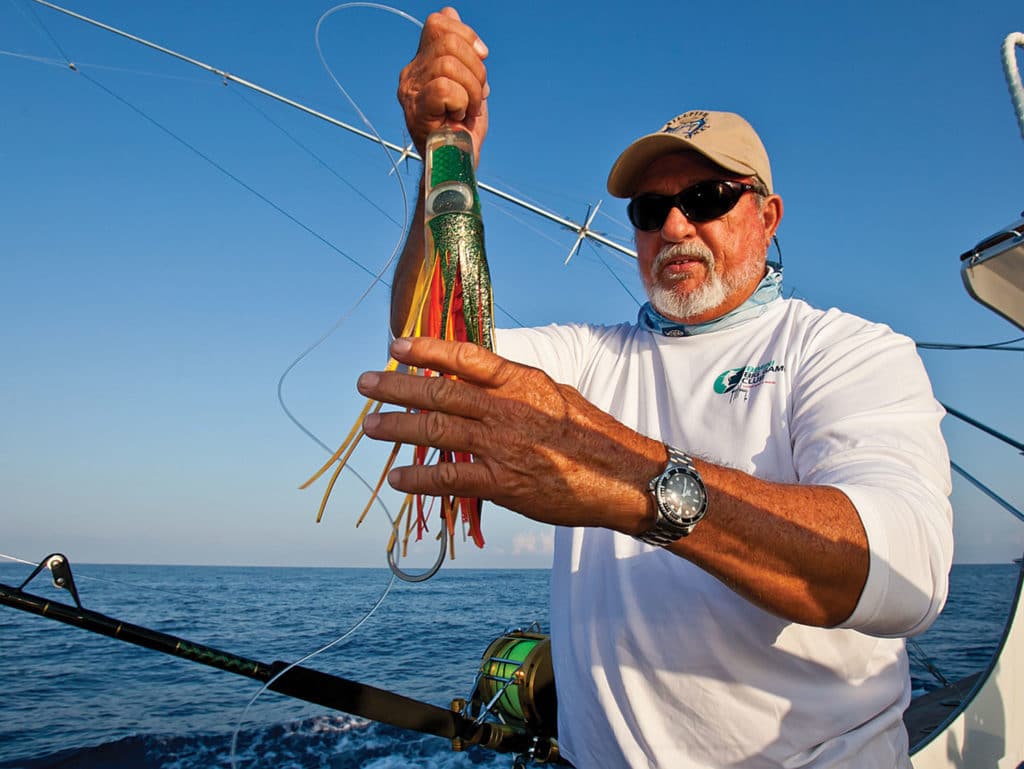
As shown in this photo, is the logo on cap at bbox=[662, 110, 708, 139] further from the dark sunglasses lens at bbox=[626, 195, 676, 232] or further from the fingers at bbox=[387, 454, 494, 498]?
the fingers at bbox=[387, 454, 494, 498]

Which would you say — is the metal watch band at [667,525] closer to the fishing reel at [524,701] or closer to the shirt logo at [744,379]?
the shirt logo at [744,379]

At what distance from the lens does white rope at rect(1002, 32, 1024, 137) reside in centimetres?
214

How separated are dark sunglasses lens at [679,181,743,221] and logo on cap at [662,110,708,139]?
192 millimetres

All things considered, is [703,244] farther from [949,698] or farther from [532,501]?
[949,698]

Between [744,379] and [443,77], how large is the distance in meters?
1.28

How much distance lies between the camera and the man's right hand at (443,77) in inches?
65.0

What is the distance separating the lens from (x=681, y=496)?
1142 mm

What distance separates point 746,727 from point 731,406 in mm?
911

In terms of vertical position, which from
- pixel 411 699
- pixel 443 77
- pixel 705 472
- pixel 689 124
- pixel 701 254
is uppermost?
pixel 689 124

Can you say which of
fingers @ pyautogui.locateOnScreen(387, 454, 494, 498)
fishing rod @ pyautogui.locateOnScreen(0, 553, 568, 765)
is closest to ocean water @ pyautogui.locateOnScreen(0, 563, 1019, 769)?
fishing rod @ pyautogui.locateOnScreen(0, 553, 568, 765)

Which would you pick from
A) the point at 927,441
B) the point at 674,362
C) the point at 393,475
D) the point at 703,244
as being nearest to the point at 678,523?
the point at 393,475

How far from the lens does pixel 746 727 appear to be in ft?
5.53

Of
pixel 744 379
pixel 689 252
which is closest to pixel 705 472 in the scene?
pixel 744 379

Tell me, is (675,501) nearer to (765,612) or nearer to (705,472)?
(705,472)
